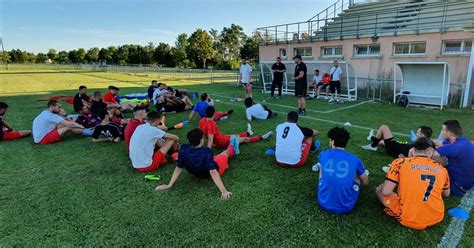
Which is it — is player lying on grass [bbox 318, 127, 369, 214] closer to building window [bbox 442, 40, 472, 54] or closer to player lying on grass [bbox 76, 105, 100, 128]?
player lying on grass [bbox 76, 105, 100, 128]

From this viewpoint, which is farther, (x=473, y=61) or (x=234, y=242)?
(x=473, y=61)

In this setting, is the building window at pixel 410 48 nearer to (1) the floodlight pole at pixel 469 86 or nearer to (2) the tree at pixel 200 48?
(1) the floodlight pole at pixel 469 86

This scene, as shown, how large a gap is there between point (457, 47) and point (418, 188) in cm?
1224

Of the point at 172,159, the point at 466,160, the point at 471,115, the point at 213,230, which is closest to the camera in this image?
the point at 213,230

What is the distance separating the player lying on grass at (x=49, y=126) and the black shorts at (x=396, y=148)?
23.4 ft

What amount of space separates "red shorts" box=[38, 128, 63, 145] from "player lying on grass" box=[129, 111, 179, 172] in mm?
2974

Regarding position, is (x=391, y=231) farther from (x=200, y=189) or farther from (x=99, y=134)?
(x=99, y=134)

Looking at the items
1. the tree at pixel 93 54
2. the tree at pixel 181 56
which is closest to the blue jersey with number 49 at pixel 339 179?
the tree at pixel 181 56

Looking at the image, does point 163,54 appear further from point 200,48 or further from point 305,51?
point 305,51

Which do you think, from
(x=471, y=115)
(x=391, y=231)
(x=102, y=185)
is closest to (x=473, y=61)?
(x=471, y=115)

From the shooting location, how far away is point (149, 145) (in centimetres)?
473

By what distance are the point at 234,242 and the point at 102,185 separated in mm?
2555

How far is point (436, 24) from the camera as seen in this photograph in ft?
42.7

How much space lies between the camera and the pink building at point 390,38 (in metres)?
11.4
